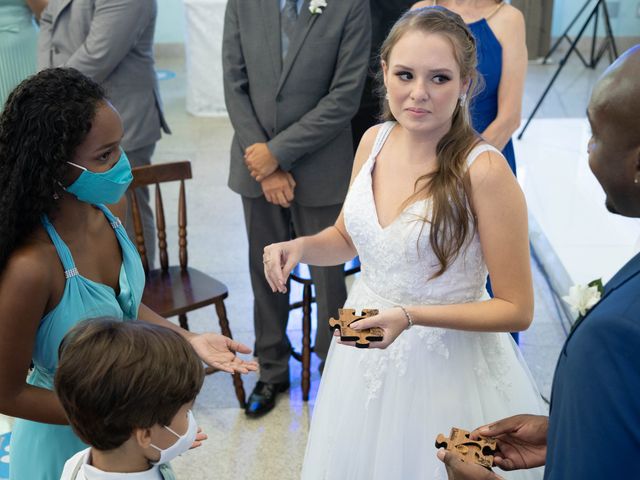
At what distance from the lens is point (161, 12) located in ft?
31.3

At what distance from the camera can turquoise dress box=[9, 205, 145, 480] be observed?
1783 mm

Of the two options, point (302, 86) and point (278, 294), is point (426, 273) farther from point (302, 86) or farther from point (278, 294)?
point (278, 294)

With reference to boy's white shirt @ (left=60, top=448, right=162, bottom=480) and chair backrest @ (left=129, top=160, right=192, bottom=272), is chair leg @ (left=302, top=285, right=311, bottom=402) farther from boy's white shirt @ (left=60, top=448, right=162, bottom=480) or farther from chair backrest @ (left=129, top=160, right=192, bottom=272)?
boy's white shirt @ (left=60, top=448, right=162, bottom=480)

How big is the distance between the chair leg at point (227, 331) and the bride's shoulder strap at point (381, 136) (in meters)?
1.26

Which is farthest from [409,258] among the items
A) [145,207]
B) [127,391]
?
[145,207]

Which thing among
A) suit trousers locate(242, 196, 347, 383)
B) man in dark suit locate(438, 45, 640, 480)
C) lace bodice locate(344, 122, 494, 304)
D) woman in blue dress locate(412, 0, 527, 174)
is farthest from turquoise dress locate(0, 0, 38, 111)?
man in dark suit locate(438, 45, 640, 480)

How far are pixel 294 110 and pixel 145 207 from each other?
3.84 ft

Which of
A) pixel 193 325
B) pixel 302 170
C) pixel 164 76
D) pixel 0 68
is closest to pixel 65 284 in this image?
pixel 302 170

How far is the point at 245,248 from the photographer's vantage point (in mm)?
4957

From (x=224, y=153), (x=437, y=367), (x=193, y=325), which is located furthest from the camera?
(x=224, y=153)

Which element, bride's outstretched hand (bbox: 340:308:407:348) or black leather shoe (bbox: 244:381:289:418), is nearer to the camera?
bride's outstretched hand (bbox: 340:308:407:348)

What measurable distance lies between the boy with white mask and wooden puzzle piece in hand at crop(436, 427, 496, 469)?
1.71ft

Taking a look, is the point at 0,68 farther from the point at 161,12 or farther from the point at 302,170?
the point at 161,12

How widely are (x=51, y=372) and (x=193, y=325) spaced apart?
7.20 ft
